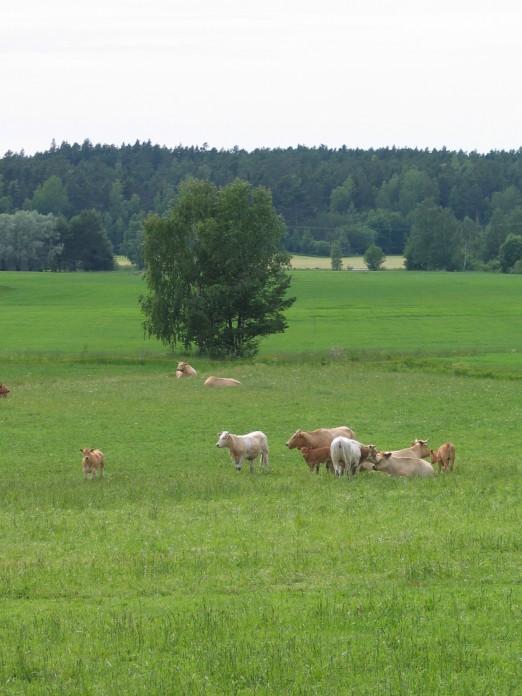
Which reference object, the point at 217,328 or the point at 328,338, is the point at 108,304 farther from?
the point at 217,328

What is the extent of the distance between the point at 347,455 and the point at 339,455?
0.19 meters

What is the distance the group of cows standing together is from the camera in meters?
26.3

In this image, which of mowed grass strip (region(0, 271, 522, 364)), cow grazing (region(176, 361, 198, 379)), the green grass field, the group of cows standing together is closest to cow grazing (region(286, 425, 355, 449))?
the group of cows standing together

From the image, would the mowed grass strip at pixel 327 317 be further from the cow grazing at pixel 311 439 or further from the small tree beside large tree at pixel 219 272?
the cow grazing at pixel 311 439

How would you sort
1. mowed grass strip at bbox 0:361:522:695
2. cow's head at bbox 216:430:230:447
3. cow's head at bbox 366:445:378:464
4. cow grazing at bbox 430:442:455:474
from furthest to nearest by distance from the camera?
cow's head at bbox 216:430:230:447 → cow grazing at bbox 430:442:455:474 → cow's head at bbox 366:445:378:464 → mowed grass strip at bbox 0:361:522:695

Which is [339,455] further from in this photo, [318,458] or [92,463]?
[92,463]

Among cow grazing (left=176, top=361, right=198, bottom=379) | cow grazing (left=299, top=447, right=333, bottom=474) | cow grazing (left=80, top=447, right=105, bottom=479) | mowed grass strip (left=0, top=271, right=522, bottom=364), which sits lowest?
mowed grass strip (left=0, top=271, right=522, bottom=364)

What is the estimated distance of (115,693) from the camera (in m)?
11.6

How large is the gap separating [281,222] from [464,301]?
49.9m

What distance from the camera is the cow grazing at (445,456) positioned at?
26656 mm

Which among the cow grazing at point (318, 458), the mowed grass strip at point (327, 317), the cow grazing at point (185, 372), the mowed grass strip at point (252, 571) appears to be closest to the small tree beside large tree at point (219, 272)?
the mowed grass strip at point (327, 317)

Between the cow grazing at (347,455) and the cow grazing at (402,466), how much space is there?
206 mm

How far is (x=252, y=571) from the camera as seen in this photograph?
1642 centimetres

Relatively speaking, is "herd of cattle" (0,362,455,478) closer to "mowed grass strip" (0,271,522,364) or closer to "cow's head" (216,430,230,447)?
"cow's head" (216,430,230,447)
